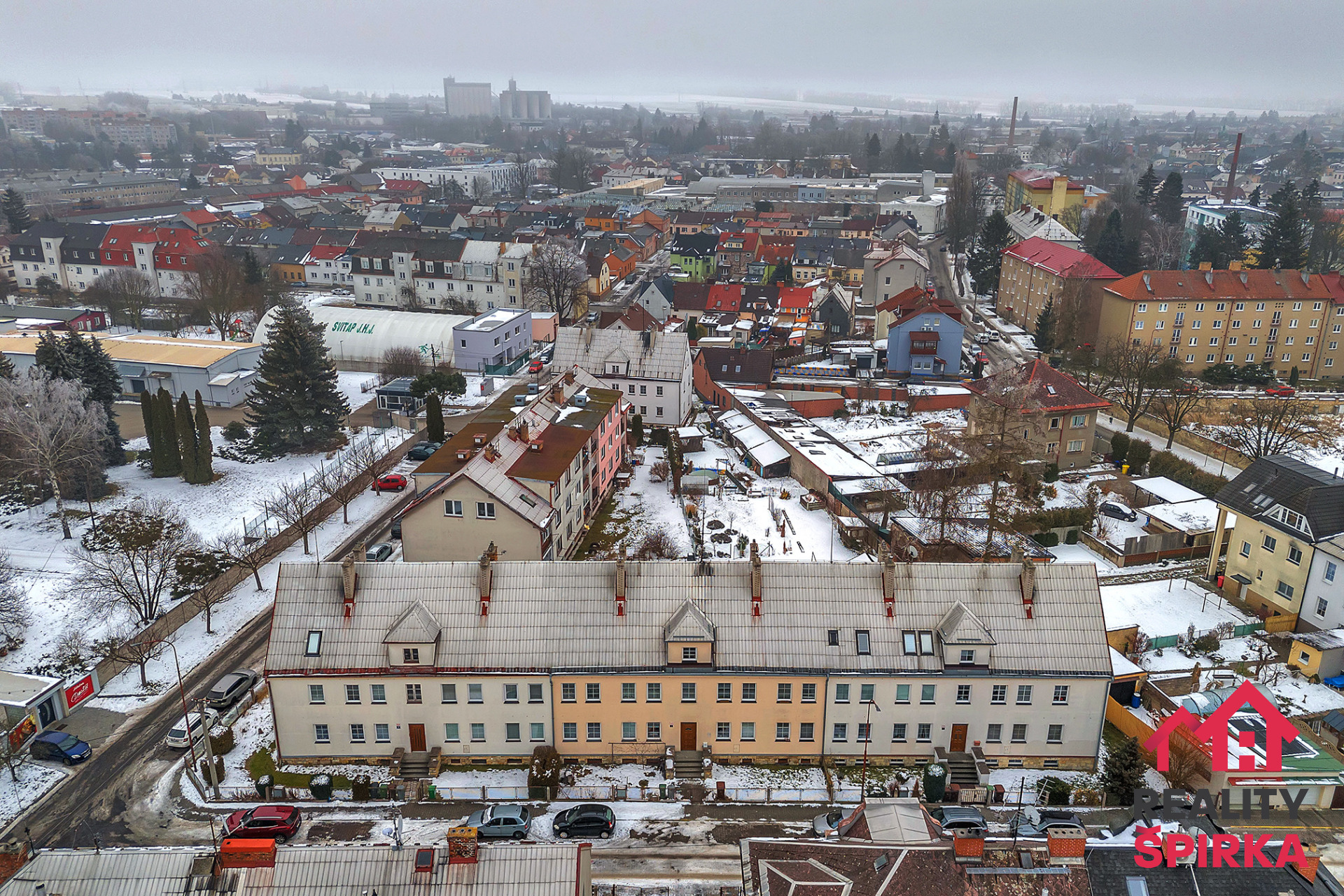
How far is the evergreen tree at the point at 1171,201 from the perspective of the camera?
135875mm

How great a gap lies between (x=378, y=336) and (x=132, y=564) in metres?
47.9

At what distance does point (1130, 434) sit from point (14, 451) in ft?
257

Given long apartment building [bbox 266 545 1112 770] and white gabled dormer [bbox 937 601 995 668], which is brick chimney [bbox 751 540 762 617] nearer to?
long apartment building [bbox 266 545 1112 770]

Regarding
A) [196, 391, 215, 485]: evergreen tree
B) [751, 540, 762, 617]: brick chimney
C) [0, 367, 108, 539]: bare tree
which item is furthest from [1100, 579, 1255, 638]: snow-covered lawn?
[0, 367, 108, 539]: bare tree

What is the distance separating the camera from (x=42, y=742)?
1404 inches

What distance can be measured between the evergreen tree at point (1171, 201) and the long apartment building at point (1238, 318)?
2171 inches

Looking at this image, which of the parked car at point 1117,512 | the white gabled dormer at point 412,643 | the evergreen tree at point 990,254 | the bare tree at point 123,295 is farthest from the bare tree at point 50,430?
the evergreen tree at point 990,254

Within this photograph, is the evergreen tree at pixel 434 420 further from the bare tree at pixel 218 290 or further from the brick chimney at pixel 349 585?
the bare tree at pixel 218 290

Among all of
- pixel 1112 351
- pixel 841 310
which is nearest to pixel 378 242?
pixel 841 310

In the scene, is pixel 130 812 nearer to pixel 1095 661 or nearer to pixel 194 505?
pixel 194 505

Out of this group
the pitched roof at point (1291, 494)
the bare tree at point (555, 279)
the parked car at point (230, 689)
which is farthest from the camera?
the bare tree at point (555, 279)

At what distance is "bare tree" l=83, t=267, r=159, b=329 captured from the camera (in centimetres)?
10044

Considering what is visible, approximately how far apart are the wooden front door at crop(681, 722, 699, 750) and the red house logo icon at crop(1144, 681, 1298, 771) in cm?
1739

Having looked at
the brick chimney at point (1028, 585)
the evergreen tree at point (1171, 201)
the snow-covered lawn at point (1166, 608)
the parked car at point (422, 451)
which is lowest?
the snow-covered lawn at point (1166, 608)
